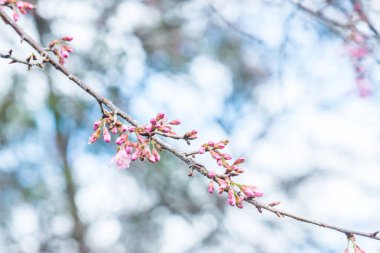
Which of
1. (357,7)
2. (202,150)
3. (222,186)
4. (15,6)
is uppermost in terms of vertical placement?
(357,7)

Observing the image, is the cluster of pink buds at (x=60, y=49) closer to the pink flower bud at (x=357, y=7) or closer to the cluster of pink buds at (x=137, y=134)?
the cluster of pink buds at (x=137, y=134)

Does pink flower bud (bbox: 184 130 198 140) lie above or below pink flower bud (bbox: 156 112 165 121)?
above

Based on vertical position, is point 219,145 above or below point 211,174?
above

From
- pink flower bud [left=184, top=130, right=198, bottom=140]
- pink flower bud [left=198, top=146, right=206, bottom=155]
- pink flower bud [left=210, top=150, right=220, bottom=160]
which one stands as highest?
pink flower bud [left=184, top=130, right=198, bottom=140]

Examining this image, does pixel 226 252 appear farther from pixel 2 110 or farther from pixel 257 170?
pixel 2 110

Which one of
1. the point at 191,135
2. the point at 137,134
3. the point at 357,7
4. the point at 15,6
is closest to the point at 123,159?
the point at 137,134

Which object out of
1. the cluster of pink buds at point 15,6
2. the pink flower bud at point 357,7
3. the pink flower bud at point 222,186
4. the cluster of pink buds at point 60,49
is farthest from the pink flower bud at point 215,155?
the pink flower bud at point 357,7

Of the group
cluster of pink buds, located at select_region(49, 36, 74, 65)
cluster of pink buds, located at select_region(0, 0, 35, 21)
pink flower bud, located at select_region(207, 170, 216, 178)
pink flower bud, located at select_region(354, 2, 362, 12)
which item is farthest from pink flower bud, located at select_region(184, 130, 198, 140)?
pink flower bud, located at select_region(354, 2, 362, 12)

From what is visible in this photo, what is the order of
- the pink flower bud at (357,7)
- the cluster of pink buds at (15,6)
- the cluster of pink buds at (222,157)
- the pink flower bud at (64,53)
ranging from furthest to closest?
the pink flower bud at (357,7)
the pink flower bud at (64,53)
the cluster of pink buds at (15,6)
the cluster of pink buds at (222,157)

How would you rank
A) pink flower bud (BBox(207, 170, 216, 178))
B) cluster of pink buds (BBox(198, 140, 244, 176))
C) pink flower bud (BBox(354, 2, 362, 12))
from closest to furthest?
pink flower bud (BBox(207, 170, 216, 178)), cluster of pink buds (BBox(198, 140, 244, 176)), pink flower bud (BBox(354, 2, 362, 12))

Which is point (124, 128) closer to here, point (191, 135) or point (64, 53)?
point (191, 135)

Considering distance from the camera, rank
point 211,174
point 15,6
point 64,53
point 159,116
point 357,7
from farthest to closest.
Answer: point 357,7 < point 64,53 < point 15,6 < point 159,116 < point 211,174

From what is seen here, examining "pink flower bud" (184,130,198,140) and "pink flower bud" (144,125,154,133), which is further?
"pink flower bud" (184,130,198,140)

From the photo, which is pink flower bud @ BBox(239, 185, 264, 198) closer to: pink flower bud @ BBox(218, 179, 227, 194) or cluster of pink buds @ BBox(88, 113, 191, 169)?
pink flower bud @ BBox(218, 179, 227, 194)
